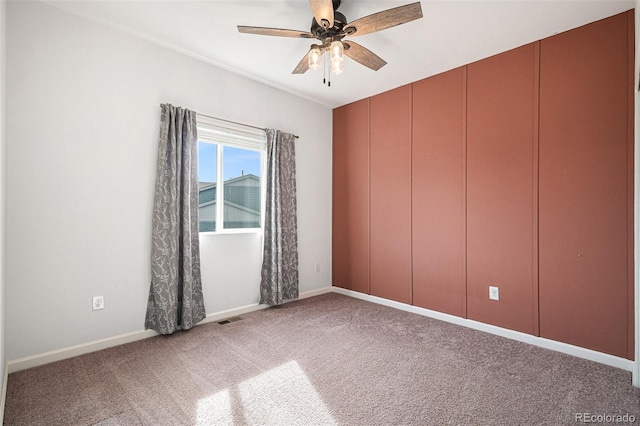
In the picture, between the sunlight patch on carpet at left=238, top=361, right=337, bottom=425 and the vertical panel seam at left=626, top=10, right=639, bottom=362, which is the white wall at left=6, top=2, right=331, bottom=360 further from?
the vertical panel seam at left=626, top=10, right=639, bottom=362

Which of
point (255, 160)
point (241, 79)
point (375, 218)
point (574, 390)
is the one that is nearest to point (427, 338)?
point (574, 390)

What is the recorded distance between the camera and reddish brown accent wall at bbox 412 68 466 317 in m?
3.25

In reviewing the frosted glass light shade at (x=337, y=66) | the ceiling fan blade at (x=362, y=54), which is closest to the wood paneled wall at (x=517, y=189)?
the ceiling fan blade at (x=362, y=54)

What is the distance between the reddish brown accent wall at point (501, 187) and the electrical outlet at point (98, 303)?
337cm

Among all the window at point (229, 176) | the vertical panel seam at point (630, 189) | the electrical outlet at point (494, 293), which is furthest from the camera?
the window at point (229, 176)

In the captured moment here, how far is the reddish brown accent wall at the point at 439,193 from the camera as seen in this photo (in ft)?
10.7

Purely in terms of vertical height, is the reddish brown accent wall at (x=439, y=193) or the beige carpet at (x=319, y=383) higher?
the reddish brown accent wall at (x=439, y=193)

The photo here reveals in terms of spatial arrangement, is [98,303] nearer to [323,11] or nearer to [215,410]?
[215,410]

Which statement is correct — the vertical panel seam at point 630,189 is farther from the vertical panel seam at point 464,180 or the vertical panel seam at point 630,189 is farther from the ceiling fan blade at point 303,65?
the ceiling fan blade at point 303,65

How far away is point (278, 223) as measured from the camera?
371 centimetres

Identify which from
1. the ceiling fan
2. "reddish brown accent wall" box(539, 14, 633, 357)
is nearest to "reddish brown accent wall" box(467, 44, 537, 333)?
"reddish brown accent wall" box(539, 14, 633, 357)

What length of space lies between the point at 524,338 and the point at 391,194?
6.45 ft

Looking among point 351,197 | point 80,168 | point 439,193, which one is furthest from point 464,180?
point 80,168

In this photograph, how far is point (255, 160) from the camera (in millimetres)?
3773
